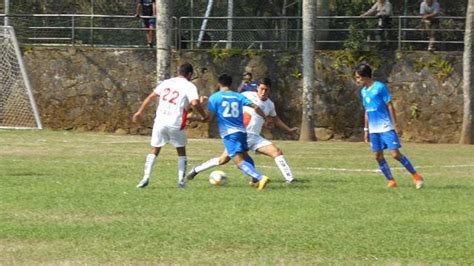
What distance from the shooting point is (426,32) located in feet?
108

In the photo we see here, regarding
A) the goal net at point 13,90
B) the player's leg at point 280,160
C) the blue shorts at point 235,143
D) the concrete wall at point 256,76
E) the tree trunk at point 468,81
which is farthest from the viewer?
the goal net at point 13,90

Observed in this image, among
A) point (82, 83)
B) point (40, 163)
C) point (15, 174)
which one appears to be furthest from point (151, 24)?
point (15, 174)

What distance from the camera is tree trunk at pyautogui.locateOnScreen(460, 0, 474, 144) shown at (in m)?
30.7

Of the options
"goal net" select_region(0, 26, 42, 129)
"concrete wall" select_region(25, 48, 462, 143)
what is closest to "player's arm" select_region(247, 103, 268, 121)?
→ "concrete wall" select_region(25, 48, 462, 143)

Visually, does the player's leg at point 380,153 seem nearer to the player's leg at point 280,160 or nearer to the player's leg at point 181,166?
the player's leg at point 280,160

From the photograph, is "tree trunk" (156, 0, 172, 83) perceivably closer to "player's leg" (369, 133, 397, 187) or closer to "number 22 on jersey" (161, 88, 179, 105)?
"player's leg" (369, 133, 397, 187)

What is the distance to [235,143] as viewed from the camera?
671 inches

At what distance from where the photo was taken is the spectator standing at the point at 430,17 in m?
Result: 32.4

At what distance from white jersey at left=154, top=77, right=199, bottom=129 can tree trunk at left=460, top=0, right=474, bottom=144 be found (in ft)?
51.1

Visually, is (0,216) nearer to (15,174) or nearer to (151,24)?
(15,174)

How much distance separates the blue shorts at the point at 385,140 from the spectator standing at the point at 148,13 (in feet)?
58.7

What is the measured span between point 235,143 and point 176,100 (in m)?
1.10

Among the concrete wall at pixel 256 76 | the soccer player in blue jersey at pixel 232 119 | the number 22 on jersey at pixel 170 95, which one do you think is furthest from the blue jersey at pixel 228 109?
the concrete wall at pixel 256 76

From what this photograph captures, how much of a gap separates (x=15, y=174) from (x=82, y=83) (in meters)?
16.9
